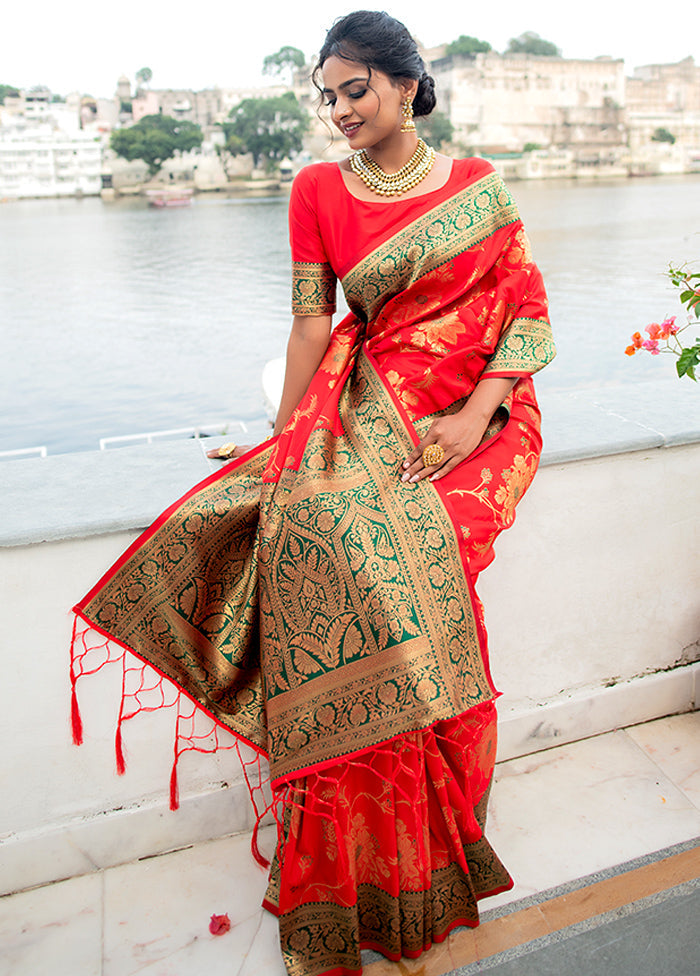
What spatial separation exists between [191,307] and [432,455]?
38.1 m

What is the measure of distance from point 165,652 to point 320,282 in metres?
0.71

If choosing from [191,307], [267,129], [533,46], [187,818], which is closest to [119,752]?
[187,818]

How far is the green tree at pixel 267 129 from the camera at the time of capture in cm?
6556

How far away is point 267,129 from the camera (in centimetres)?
6625

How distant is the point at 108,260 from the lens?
44938mm

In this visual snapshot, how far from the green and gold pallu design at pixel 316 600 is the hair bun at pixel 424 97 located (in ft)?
1.47

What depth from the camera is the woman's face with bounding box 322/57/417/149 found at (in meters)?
1.46

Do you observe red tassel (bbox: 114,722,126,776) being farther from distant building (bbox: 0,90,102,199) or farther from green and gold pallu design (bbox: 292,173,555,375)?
distant building (bbox: 0,90,102,199)

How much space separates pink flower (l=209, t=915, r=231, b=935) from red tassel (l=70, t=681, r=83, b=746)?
1.33ft

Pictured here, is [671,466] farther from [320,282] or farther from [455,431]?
[320,282]

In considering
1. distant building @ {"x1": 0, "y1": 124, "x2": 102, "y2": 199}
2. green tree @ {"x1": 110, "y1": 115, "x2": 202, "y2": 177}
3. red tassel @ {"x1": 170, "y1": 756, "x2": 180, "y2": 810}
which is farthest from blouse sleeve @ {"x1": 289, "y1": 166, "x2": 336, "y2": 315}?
distant building @ {"x1": 0, "y1": 124, "x2": 102, "y2": 199}

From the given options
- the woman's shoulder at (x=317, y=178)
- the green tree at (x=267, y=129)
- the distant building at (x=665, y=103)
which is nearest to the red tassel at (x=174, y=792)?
the woman's shoulder at (x=317, y=178)

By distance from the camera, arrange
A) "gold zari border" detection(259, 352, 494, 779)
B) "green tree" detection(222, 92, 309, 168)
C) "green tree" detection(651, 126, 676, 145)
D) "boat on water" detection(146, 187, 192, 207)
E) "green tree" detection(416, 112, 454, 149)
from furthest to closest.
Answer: "green tree" detection(651, 126, 676, 145), "green tree" detection(222, 92, 309, 168), "boat on water" detection(146, 187, 192, 207), "green tree" detection(416, 112, 454, 149), "gold zari border" detection(259, 352, 494, 779)

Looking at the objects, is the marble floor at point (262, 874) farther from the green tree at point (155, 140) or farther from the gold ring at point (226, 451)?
the green tree at point (155, 140)
